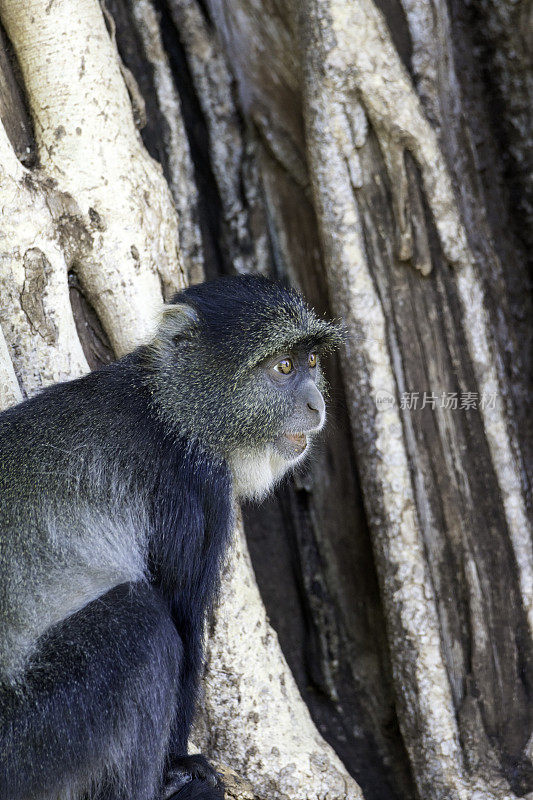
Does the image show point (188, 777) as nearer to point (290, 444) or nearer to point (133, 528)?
point (133, 528)

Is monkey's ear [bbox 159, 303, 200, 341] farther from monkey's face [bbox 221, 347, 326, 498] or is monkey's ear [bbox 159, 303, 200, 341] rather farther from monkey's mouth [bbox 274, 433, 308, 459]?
monkey's mouth [bbox 274, 433, 308, 459]

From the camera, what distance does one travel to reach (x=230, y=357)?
122 inches

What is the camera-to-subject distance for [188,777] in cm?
304

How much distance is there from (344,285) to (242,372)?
4.49 ft

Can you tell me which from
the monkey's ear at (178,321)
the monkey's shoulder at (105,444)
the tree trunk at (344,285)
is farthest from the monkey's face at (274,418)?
the tree trunk at (344,285)

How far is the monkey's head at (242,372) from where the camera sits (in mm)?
3104

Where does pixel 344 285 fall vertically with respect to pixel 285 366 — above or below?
above

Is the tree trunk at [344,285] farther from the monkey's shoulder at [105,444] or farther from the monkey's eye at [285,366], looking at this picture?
the monkey's eye at [285,366]

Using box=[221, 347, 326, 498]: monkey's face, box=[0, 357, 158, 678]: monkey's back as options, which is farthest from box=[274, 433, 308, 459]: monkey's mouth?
box=[0, 357, 158, 678]: monkey's back

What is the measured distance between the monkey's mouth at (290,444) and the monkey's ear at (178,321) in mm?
511

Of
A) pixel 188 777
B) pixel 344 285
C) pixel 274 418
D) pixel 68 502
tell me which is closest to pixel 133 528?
pixel 68 502

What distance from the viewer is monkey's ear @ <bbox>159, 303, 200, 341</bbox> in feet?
10.4

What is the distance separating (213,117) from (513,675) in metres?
3.29

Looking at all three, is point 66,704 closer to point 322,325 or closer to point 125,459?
point 125,459
